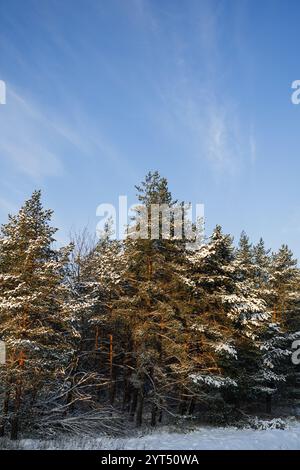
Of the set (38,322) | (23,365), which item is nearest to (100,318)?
(38,322)

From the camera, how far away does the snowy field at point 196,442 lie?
13.3 m

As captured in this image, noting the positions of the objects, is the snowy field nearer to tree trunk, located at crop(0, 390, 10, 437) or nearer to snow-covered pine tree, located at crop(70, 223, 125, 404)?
tree trunk, located at crop(0, 390, 10, 437)

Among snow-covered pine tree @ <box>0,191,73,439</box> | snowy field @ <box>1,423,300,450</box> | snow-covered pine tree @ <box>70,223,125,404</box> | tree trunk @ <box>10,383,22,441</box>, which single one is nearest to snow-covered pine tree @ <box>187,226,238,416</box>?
snowy field @ <box>1,423,300,450</box>

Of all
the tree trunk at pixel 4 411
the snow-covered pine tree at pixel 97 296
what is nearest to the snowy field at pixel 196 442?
the tree trunk at pixel 4 411

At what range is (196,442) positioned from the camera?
47.6 ft

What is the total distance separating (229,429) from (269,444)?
14.6 feet

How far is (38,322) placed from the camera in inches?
712

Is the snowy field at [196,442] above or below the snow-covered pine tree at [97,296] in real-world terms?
below

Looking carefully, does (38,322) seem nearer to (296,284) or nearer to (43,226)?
(43,226)

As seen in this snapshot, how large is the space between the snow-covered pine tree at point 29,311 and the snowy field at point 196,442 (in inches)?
97.8

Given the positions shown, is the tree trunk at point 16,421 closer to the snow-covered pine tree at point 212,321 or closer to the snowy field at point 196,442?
the snowy field at point 196,442

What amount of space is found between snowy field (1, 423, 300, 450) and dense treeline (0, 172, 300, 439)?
84.6 inches

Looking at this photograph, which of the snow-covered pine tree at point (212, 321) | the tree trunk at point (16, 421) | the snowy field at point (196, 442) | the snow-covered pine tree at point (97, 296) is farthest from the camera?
the snow-covered pine tree at point (97, 296)

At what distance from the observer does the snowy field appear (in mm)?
13305
